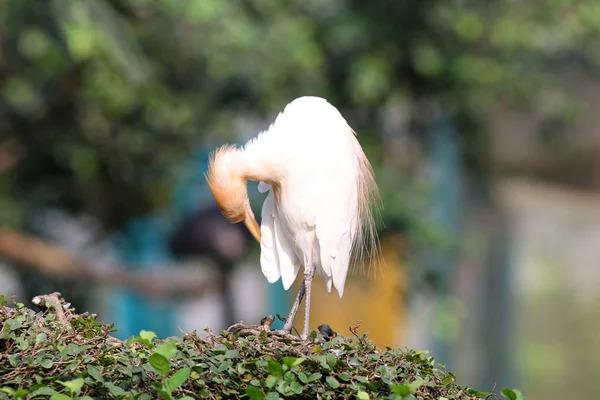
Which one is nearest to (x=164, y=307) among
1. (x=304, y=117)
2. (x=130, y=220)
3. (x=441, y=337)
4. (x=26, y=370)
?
(x=130, y=220)

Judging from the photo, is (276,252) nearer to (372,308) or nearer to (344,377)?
(344,377)

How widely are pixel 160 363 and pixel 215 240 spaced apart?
328 centimetres

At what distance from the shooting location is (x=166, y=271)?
18.3 feet

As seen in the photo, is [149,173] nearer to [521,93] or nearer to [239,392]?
[521,93]

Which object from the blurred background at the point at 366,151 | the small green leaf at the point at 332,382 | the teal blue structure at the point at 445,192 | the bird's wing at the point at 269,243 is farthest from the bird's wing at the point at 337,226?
the teal blue structure at the point at 445,192

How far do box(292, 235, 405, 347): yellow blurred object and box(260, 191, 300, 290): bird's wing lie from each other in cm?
302

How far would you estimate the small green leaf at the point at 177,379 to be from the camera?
1339mm

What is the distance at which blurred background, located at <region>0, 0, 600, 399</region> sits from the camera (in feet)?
15.5

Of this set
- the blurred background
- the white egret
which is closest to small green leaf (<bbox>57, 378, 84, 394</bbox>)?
the white egret

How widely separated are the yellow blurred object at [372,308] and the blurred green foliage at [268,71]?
2.20 ft

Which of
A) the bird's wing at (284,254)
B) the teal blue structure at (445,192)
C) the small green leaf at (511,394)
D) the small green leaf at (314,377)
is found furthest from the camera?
the teal blue structure at (445,192)

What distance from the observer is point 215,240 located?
4609mm

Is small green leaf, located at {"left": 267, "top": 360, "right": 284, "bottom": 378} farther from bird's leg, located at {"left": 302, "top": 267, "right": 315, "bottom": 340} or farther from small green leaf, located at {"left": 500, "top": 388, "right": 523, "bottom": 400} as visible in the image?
bird's leg, located at {"left": 302, "top": 267, "right": 315, "bottom": 340}

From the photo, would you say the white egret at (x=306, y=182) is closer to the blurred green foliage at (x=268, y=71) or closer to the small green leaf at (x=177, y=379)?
the small green leaf at (x=177, y=379)
